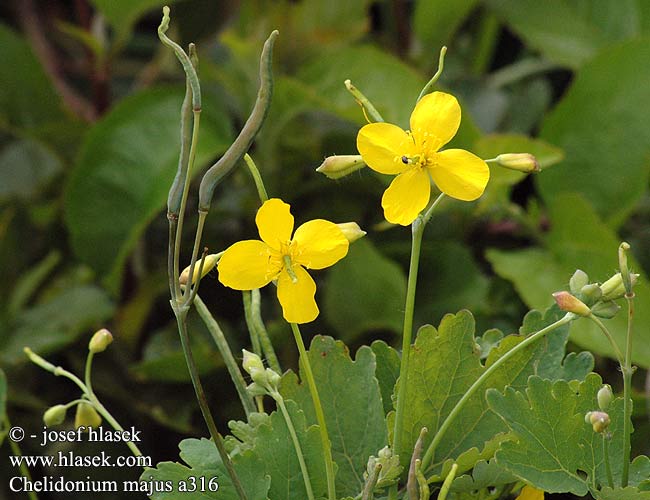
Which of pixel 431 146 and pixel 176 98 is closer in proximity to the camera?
pixel 431 146

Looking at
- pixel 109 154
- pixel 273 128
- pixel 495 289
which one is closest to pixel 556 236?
pixel 495 289

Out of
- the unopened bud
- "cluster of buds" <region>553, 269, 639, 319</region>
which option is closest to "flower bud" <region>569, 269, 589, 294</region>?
"cluster of buds" <region>553, 269, 639, 319</region>

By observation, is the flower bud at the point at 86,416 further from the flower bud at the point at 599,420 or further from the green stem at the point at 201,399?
the flower bud at the point at 599,420

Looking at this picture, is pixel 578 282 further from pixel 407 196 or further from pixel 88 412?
pixel 88 412

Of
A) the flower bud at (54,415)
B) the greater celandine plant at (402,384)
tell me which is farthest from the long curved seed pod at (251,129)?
the flower bud at (54,415)

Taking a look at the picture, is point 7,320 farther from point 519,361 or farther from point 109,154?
point 519,361

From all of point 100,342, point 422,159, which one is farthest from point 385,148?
point 100,342

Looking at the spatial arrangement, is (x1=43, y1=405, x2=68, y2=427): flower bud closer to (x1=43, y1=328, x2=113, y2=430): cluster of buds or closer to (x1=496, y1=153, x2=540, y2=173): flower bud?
(x1=43, y1=328, x2=113, y2=430): cluster of buds
